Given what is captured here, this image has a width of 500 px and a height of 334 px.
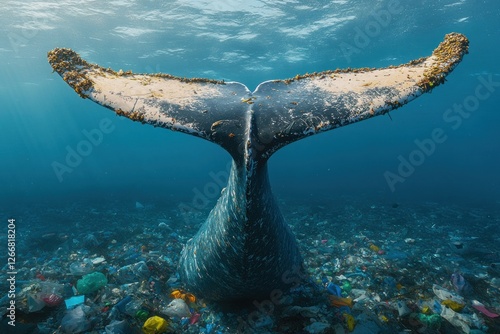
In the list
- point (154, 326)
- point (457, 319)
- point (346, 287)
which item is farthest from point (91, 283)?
point (457, 319)

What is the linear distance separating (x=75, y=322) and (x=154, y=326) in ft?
3.62

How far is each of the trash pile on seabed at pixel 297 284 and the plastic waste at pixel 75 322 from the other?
0.04ft

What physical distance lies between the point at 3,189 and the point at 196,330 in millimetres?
20974

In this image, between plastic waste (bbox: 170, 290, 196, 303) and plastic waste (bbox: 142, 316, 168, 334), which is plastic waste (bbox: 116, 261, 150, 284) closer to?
plastic waste (bbox: 170, 290, 196, 303)

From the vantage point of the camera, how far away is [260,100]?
8.87 ft

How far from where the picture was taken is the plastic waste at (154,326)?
4121mm

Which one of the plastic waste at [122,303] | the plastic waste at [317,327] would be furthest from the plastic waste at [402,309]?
the plastic waste at [122,303]

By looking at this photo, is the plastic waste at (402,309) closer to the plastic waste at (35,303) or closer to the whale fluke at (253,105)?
the whale fluke at (253,105)

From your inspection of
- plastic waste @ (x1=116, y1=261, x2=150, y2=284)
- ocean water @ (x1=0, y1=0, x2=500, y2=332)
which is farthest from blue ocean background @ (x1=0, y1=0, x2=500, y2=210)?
plastic waste @ (x1=116, y1=261, x2=150, y2=284)

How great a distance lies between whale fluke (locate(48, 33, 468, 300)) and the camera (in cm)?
235

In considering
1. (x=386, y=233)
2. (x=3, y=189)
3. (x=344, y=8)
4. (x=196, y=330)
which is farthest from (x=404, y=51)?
(x=3, y=189)

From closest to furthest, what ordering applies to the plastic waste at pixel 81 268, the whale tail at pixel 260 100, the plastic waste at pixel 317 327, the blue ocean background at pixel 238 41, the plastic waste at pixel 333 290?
the whale tail at pixel 260 100 < the plastic waste at pixel 317 327 < the plastic waste at pixel 333 290 < the plastic waste at pixel 81 268 < the blue ocean background at pixel 238 41

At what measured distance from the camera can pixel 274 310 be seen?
453 centimetres

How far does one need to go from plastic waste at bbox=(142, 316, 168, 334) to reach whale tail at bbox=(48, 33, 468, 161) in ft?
9.91
